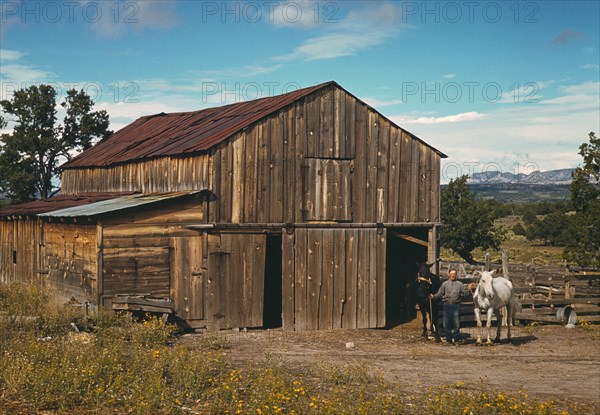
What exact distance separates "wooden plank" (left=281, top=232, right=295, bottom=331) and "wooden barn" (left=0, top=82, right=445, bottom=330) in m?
0.03

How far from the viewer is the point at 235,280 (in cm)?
2112

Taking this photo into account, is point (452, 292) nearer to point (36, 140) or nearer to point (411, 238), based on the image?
point (411, 238)

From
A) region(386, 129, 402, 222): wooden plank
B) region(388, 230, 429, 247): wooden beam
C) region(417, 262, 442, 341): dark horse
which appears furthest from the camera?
region(388, 230, 429, 247): wooden beam

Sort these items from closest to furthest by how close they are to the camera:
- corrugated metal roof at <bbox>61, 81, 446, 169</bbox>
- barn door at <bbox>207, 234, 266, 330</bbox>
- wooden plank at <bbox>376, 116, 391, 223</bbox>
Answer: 1. barn door at <bbox>207, 234, 266, 330</bbox>
2. corrugated metal roof at <bbox>61, 81, 446, 169</bbox>
3. wooden plank at <bbox>376, 116, 391, 223</bbox>

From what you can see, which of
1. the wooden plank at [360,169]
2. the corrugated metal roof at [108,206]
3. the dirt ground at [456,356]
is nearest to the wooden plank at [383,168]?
the wooden plank at [360,169]

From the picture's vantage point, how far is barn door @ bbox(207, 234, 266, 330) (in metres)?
20.8

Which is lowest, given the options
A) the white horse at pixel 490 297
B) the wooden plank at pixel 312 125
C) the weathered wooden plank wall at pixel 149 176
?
the white horse at pixel 490 297

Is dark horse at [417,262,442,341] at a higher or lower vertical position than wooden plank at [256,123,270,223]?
lower

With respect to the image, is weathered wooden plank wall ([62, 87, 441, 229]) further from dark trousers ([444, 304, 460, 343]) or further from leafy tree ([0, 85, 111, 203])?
leafy tree ([0, 85, 111, 203])

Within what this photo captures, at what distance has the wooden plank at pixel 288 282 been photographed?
71.1ft

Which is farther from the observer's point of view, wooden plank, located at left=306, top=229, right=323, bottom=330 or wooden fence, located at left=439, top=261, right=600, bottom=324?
wooden fence, located at left=439, top=261, right=600, bottom=324

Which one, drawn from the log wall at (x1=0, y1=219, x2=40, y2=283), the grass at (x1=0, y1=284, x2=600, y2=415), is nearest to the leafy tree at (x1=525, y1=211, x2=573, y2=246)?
the log wall at (x1=0, y1=219, x2=40, y2=283)

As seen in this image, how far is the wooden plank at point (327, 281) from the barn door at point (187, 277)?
3800mm

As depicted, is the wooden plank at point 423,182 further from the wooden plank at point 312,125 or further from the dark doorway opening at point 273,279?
the dark doorway opening at point 273,279
